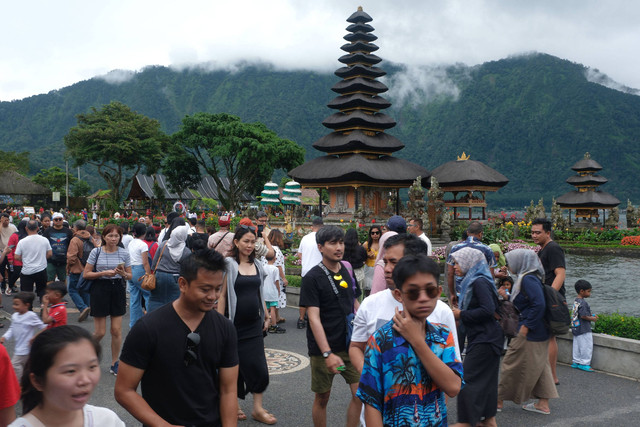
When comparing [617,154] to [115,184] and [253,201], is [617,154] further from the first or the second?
[115,184]

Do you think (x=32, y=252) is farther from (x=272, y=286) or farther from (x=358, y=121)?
(x=358, y=121)

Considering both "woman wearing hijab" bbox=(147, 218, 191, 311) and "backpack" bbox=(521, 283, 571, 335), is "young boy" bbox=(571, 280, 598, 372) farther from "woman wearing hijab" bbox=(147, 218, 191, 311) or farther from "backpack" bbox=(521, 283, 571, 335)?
"woman wearing hijab" bbox=(147, 218, 191, 311)

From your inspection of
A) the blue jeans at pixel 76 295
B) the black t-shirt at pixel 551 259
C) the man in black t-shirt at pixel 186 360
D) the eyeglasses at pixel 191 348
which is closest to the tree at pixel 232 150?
the blue jeans at pixel 76 295

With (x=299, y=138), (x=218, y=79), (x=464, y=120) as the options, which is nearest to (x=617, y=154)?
(x=464, y=120)

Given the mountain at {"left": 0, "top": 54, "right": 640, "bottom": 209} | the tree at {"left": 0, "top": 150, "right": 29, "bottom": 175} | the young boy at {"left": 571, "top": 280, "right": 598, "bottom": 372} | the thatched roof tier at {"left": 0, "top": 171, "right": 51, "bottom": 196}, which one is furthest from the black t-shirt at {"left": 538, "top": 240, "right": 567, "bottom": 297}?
the mountain at {"left": 0, "top": 54, "right": 640, "bottom": 209}

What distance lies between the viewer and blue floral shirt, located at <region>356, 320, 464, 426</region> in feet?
8.23

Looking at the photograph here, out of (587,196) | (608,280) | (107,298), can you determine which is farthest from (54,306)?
(587,196)

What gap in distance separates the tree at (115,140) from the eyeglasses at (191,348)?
51.5 metres

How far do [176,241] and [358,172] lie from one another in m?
26.5

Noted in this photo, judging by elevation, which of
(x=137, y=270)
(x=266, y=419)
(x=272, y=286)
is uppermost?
(x=137, y=270)

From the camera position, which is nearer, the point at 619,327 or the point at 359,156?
the point at 619,327

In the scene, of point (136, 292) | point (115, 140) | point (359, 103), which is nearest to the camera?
point (136, 292)

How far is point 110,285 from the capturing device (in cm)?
671

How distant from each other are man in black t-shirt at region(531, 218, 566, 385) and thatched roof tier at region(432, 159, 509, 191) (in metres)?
26.9
